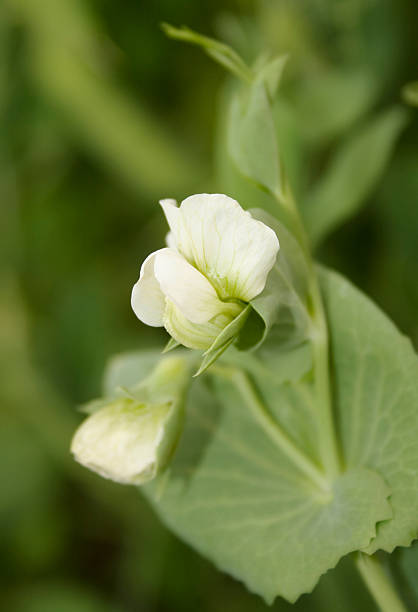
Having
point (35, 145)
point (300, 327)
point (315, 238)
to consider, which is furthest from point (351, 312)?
point (35, 145)

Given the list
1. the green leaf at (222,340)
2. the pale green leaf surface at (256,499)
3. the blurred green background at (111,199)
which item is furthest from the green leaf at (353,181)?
the green leaf at (222,340)

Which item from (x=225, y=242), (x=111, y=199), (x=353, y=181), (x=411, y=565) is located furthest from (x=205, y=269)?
(x=111, y=199)

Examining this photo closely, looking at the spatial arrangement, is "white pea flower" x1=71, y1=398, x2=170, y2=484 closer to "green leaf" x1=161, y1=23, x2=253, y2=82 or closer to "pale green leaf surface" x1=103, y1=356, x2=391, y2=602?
"pale green leaf surface" x1=103, y1=356, x2=391, y2=602

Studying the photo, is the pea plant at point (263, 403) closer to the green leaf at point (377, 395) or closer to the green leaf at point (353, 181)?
the green leaf at point (377, 395)

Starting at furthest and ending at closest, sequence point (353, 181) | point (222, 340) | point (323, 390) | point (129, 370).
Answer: point (353, 181) → point (129, 370) → point (323, 390) → point (222, 340)

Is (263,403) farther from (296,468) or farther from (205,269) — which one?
(205,269)

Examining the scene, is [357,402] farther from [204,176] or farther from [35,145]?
[35,145]

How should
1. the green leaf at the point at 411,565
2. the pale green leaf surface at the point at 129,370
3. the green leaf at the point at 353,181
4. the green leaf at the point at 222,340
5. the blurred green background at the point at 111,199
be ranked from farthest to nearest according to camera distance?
1. the blurred green background at the point at 111,199
2. the green leaf at the point at 353,181
3. the pale green leaf surface at the point at 129,370
4. the green leaf at the point at 411,565
5. the green leaf at the point at 222,340
